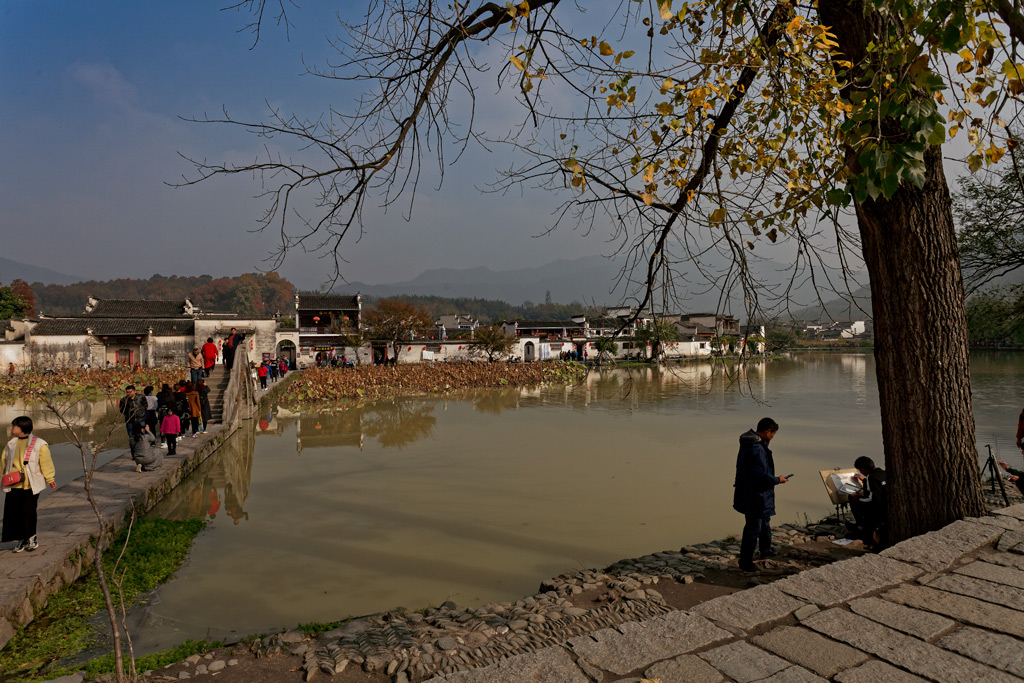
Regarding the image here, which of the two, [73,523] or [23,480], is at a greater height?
[23,480]

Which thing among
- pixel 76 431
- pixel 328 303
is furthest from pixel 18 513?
pixel 328 303

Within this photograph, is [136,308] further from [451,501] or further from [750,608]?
[750,608]

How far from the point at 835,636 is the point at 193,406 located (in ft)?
40.5

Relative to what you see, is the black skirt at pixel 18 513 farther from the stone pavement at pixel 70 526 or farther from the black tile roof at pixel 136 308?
the black tile roof at pixel 136 308

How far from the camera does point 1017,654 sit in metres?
2.28

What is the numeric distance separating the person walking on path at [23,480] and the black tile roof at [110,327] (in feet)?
114

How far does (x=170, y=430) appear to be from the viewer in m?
9.70

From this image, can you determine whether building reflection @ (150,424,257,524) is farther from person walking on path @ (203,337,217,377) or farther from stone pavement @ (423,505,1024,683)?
stone pavement @ (423,505,1024,683)

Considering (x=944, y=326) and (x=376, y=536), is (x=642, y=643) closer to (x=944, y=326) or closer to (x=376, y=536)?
(x=944, y=326)

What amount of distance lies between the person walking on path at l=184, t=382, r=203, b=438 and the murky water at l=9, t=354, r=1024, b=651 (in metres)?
1.05

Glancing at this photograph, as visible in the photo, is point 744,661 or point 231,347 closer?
point 744,661

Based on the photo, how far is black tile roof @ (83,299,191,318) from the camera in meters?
37.6

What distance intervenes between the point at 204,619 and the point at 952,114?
666 cm

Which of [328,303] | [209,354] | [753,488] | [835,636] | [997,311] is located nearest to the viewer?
[835,636]
